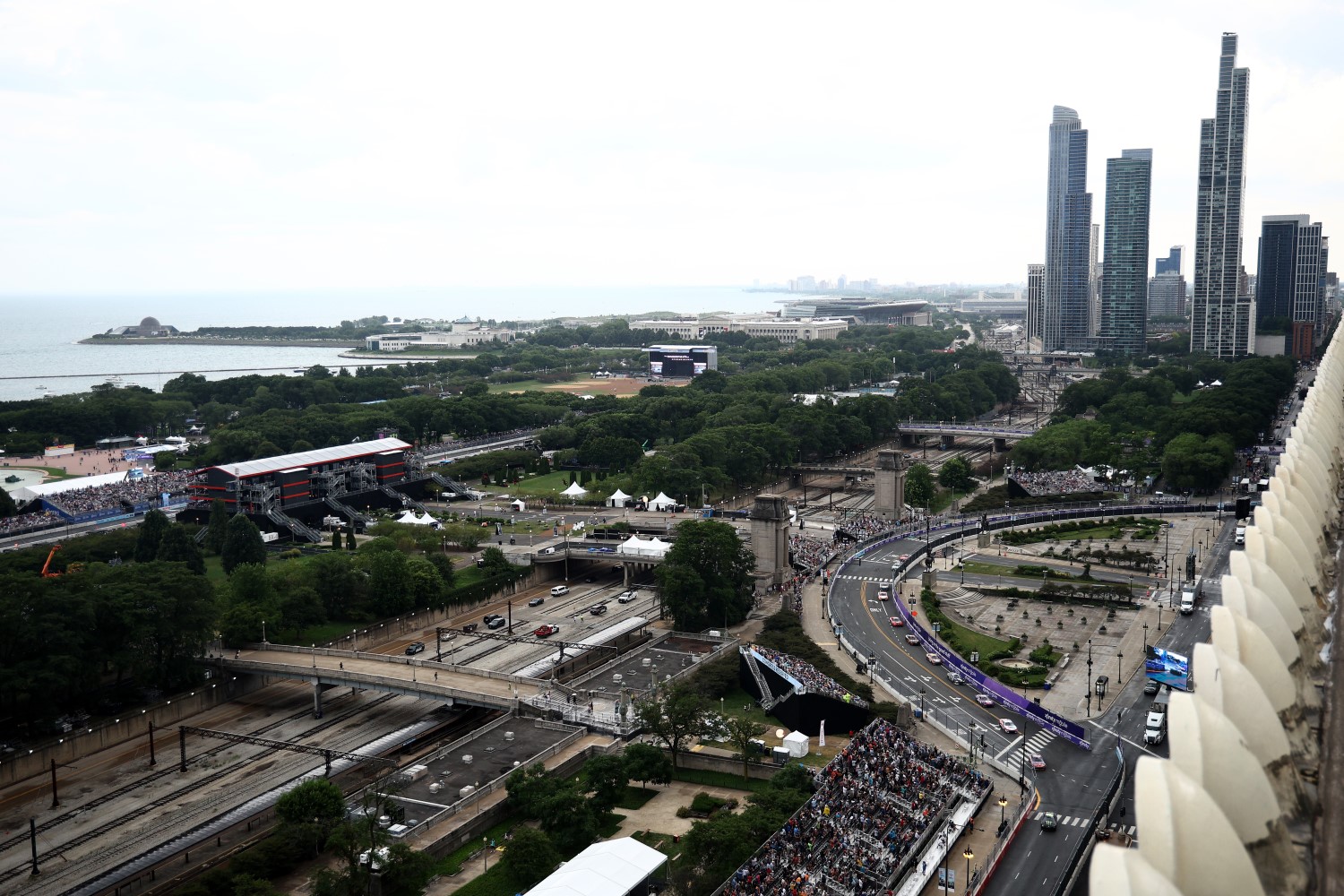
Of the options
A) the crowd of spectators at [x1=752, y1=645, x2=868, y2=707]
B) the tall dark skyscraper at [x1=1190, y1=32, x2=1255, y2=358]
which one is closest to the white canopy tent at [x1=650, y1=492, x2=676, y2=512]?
the crowd of spectators at [x1=752, y1=645, x2=868, y2=707]

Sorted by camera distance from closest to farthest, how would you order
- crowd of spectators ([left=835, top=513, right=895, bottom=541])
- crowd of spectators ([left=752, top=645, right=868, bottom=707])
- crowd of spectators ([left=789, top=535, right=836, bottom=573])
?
1. crowd of spectators ([left=752, top=645, right=868, bottom=707])
2. crowd of spectators ([left=789, top=535, right=836, bottom=573])
3. crowd of spectators ([left=835, top=513, right=895, bottom=541])

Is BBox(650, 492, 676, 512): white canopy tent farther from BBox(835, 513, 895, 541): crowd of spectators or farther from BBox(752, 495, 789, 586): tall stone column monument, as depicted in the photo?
BBox(752, 495, 789, 586): tall stone column monument

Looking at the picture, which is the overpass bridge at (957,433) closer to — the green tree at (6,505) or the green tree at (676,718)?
the green tree at (676,718)

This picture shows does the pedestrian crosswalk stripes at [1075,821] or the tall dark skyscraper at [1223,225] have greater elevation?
the tall dark skyscraper at [1223,225]

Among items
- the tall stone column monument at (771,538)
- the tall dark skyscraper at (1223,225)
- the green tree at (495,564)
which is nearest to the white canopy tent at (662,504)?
the green tree at (495,564)

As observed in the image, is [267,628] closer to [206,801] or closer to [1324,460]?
[206,801]

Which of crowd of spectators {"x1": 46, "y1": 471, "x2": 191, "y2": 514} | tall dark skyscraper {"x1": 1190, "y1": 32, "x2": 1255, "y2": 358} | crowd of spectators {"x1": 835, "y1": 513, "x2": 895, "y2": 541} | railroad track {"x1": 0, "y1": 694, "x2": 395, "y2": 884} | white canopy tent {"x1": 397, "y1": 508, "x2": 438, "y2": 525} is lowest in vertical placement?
railroad track {"x1": 0, "y1": 694, "x2": 395, "y2": 884}
